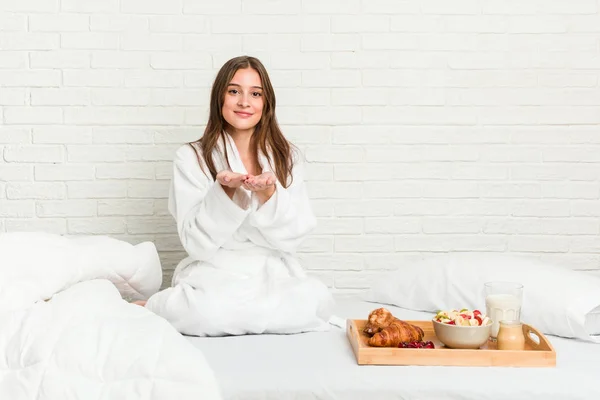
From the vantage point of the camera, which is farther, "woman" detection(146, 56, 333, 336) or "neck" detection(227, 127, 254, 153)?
"neck" detection(227, 127, 254, 153)

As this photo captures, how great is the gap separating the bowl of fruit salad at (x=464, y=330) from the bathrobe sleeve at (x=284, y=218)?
0.64 m

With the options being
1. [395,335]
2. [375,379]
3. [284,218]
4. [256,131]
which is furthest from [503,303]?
[256,131]

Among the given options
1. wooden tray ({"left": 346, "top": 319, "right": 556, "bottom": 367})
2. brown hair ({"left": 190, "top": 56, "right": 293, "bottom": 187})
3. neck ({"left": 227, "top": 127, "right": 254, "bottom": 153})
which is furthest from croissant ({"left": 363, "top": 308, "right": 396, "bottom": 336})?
neck ({"left": 227, "top": 127, "right": 254, "bottom": 153})

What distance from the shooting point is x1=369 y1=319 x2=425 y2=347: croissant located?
7.08ft

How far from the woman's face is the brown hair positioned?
0.07 feet

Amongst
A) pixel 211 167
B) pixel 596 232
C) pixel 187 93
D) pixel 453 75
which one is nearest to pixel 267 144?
pixel 211 167

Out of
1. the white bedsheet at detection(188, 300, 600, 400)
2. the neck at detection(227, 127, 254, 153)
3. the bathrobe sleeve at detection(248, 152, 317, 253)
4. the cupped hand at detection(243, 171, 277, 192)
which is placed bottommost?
the white bedsheet at detection(188, 300, 600, 400)

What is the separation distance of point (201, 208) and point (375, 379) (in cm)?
89

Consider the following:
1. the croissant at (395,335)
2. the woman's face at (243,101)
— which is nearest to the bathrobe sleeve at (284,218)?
the woman's face at (243,101)

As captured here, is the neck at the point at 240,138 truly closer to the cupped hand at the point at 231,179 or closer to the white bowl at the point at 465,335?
the cupped hand at the point at 231,179

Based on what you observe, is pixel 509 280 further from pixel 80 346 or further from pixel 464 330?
pixel 80 346

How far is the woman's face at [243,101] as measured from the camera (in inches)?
109

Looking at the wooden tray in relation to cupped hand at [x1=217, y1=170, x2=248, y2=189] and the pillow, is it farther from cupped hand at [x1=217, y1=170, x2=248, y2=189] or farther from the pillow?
cupped hand at [x1=217, y1=170, x2=248, y2=189]

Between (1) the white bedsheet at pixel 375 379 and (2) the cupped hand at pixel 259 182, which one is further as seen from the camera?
(2) the cupped hand at pixel 259 182
